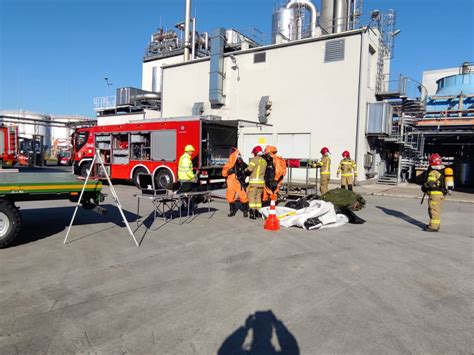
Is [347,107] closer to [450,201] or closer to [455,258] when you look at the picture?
[450,201]

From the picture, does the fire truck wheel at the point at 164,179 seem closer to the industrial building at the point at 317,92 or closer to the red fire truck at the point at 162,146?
the red fire truck at the point at 162,146

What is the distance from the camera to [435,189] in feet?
23.6

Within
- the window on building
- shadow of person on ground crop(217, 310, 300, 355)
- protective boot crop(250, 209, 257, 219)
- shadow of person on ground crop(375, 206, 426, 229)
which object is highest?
the window on building

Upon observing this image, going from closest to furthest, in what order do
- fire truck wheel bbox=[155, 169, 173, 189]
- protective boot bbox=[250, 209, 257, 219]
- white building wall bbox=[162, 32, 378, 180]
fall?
protective boot bbox=[250, 209, 257, 219]
fire truck wheel bbox=[155, 169, 173, 189]
white building wall bbox=[162, 32, 378, 180]

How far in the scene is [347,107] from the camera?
666 inches

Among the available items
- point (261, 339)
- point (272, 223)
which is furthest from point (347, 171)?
point (261, 339)

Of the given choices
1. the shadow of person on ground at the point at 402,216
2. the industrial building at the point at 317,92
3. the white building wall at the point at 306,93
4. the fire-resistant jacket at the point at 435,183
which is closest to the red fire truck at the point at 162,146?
the industrial building at the point at 317,92

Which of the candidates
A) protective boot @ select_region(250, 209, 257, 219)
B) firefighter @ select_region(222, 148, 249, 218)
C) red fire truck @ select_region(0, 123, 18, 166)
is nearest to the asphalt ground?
protective boot @ select_region(250, 209, 257, 219)

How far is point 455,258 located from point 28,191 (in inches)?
264

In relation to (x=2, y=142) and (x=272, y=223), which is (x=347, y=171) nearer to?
(x=272, y=223)

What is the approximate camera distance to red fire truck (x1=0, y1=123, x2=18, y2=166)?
63.3 ft

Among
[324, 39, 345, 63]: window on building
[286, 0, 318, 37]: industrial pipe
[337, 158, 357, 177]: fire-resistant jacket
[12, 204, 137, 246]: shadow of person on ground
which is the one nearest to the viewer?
[12, 204, 137, 246]: shadow of person on ground

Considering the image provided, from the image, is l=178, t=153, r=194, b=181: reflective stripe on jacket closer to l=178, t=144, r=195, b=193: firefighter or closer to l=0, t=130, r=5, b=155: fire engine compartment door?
l=178, t=144, r=195, b=193: firefighter

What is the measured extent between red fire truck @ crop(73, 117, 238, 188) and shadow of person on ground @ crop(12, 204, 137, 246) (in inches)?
144
